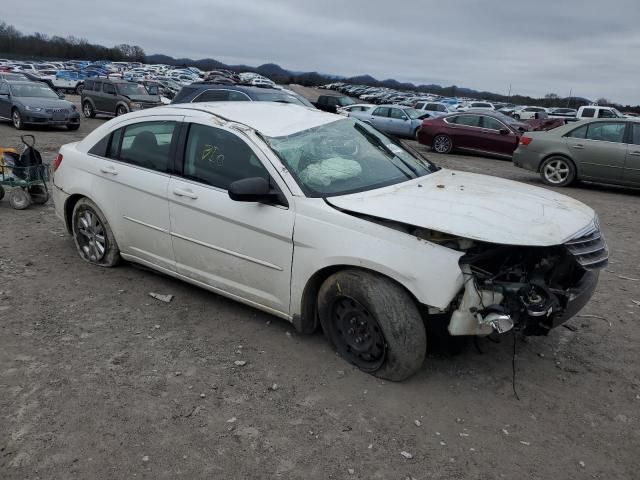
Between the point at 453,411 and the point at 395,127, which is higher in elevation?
the point at 395,127

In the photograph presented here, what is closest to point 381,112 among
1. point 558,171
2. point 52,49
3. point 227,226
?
point 558,171

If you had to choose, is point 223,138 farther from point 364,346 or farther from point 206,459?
point 206,459

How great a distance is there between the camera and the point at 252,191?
3.40m

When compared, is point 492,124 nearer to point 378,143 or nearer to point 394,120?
point 394,120

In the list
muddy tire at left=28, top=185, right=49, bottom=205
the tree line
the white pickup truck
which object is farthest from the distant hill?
muddy tire at left=28, top=185, right=49, bottom=205

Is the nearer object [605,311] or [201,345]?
[201,345]

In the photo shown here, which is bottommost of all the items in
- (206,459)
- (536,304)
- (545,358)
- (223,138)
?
(206,459)

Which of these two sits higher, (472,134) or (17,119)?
(472,134)

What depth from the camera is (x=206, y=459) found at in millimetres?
2676

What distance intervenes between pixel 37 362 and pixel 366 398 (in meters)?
2.20

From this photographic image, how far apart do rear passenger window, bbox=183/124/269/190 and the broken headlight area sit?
1555mm

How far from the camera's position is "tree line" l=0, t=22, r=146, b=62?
84.1 m

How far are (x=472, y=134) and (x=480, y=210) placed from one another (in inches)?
539

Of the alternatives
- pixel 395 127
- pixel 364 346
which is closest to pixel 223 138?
pixel 364 346
